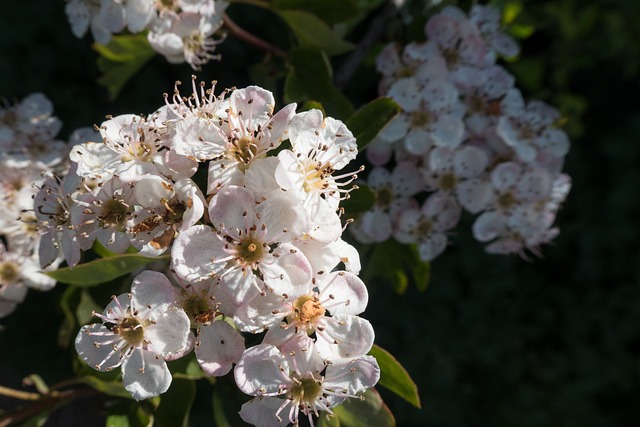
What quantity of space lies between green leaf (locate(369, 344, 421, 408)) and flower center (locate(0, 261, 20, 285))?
72 centimetres

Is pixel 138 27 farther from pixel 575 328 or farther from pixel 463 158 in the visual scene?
pixel 575 328

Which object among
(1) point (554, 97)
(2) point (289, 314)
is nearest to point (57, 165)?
(2) point (289, 314)

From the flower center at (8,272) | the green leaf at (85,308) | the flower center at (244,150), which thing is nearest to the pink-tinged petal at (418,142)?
the flower center at (244,150)

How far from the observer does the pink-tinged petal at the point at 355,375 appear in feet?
3.51

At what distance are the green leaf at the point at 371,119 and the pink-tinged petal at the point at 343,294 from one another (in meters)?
0.29

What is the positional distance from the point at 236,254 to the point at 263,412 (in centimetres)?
25

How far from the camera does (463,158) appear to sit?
1.53m

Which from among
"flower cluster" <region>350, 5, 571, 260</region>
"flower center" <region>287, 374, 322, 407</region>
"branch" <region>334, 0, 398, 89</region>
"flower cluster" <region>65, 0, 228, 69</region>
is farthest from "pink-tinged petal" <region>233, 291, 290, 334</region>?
"branch" <region>334, 0, 398, 89</region>

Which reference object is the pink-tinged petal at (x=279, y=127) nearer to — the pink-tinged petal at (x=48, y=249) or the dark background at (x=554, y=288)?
the pink-tinged petal at (x=48, y=249)

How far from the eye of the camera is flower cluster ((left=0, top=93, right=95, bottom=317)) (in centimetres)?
136

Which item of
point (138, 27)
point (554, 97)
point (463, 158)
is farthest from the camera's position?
point (554, 97)

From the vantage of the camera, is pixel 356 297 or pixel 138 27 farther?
pixel 138 27

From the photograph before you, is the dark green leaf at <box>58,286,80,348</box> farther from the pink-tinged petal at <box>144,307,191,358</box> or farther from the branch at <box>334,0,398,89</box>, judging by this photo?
the branch at <box>334,0,398,89</box>

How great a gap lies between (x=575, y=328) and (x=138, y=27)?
2263 millimetres
